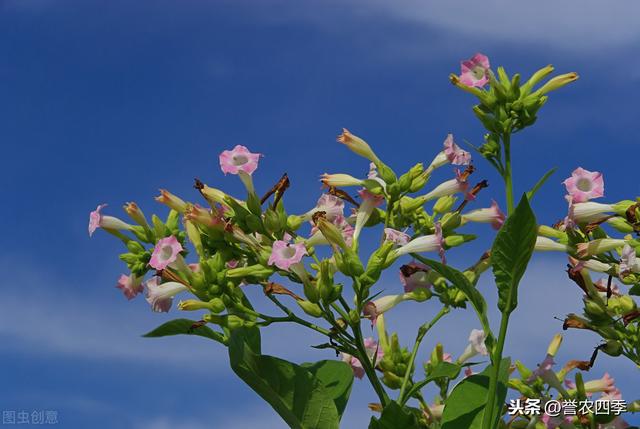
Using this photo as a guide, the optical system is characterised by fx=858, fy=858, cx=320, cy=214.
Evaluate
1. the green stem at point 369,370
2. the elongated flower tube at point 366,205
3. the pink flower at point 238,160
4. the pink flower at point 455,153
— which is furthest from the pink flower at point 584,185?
the pink flower at point 238,160

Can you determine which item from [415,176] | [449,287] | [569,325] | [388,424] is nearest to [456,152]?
[415,176]

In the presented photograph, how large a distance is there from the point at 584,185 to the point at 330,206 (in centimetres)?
89

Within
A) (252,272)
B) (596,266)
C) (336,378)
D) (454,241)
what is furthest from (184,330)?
(596,266)

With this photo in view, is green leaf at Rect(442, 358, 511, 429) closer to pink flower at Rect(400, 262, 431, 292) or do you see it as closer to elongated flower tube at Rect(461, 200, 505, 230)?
pink flower at Rect(400, 262, 431, 292)

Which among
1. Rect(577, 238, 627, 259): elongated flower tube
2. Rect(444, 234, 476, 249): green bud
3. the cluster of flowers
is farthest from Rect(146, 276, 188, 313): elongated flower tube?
Rect(577, 238, 627, 259): elongated flower tube

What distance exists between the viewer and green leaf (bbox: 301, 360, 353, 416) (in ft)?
8.98

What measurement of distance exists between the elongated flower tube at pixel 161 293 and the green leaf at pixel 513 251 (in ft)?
3.14

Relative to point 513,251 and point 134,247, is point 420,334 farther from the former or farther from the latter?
point 134,247

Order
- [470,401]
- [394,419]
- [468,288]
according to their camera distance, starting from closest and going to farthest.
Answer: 1. [394,419]
2. [468,288]
3. [470,401]

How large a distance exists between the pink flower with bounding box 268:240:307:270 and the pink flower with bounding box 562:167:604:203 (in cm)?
104

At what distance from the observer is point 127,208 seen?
2752 mm

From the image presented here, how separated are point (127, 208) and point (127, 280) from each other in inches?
10.3

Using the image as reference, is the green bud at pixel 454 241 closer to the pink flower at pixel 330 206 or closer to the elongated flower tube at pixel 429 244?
the elongated flower tube at pixel 429 244

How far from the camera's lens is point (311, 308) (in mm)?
2490
